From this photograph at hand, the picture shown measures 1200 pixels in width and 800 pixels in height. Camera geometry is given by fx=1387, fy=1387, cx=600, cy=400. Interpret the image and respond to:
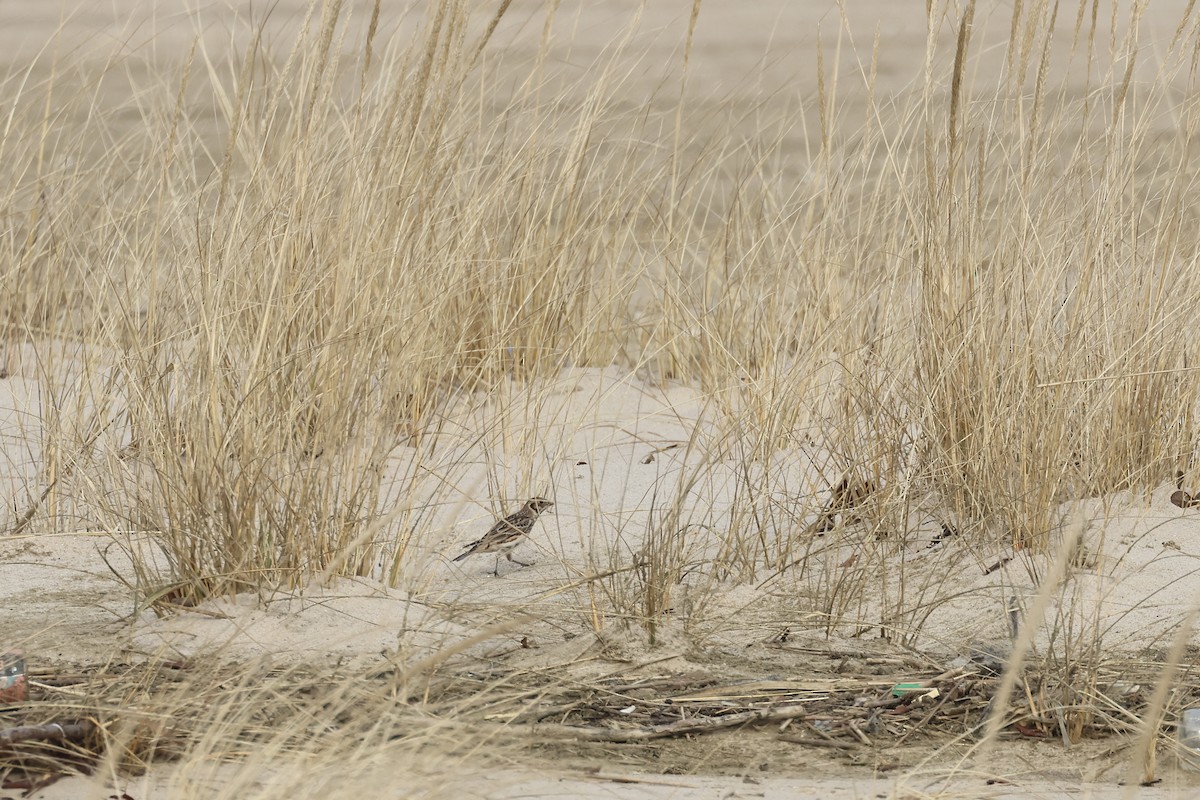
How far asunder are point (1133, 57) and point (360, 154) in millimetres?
1533

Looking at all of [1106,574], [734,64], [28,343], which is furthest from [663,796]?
[734,64]

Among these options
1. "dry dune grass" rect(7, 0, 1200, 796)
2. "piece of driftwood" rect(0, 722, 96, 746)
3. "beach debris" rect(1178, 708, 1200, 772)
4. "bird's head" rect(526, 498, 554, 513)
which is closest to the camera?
"piece of driftwood" rect(0, 722, 96, 746)

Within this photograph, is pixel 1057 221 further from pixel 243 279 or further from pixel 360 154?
pixel 243 279

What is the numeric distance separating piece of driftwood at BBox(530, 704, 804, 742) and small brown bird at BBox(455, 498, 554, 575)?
0.61 meters

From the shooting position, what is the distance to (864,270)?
331 cm

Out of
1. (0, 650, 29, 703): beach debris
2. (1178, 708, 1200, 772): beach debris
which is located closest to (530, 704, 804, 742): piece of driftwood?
(1178, 708, 1200, 772): beach debris

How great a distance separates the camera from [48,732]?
5.72ft

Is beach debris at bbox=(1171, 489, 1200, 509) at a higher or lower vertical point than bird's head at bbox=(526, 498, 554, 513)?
higher

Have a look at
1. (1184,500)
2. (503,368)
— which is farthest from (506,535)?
(1184,500)

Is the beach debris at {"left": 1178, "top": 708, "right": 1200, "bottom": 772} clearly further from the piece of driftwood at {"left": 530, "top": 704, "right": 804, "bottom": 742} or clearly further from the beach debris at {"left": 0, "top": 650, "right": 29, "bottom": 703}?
the beach debris at {"left": 0, "top": 650, "right": 29, "bottom": 703}

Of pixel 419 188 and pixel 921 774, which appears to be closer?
pixel 921 774

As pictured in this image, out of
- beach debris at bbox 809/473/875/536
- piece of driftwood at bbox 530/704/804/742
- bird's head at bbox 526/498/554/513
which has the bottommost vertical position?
piece of driftwood at bbox 530/704/804/742

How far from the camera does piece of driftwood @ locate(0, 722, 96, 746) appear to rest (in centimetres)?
172

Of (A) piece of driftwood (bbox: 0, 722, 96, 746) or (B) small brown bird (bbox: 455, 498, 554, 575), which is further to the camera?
(B) small brown bird (bbox: 455, 498, 554, 575)
